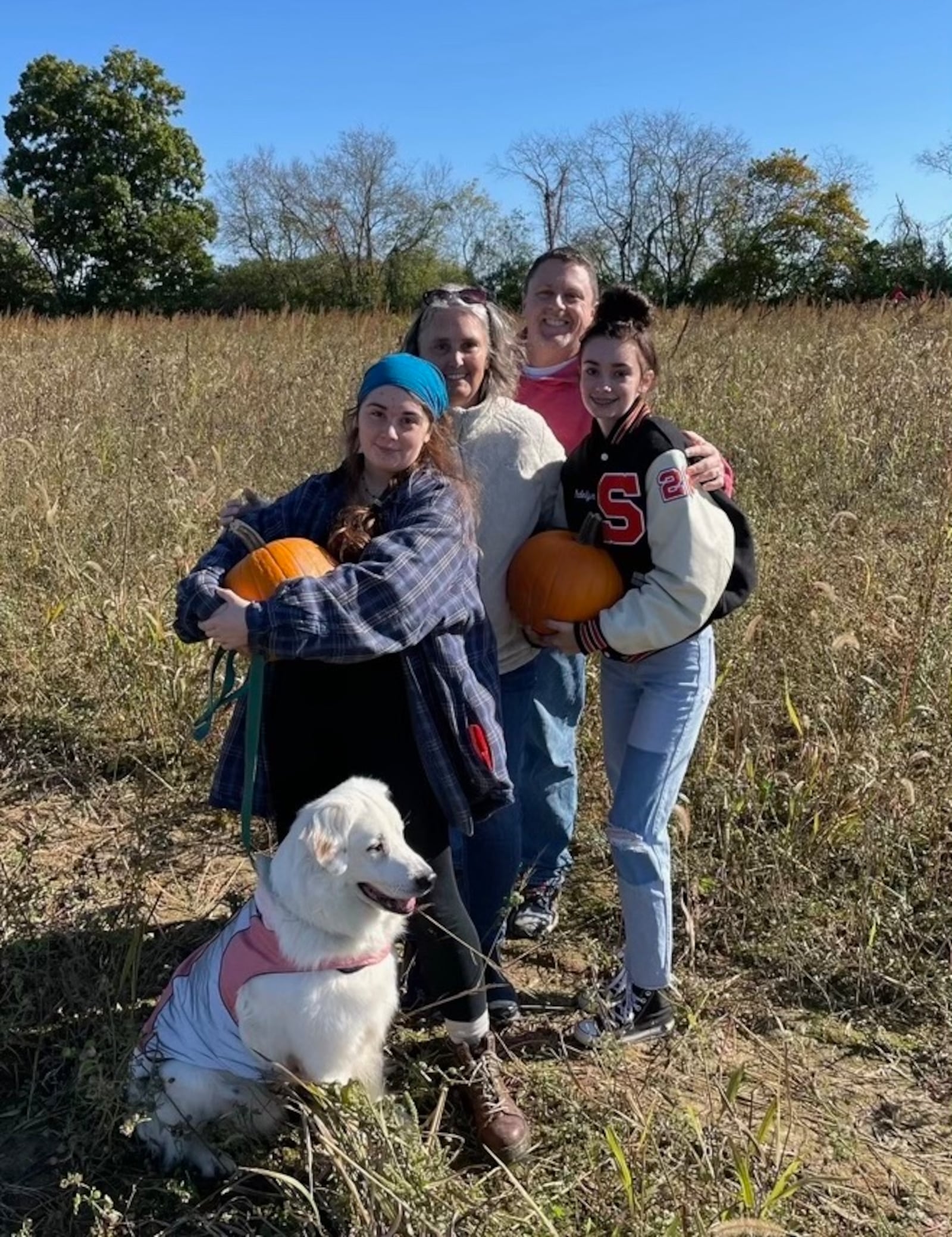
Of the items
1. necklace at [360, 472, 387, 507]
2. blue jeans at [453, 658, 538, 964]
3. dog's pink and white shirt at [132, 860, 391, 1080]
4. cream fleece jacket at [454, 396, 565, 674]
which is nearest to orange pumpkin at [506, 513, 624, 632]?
cream fleece jacket at [454, 396, 565, 674]

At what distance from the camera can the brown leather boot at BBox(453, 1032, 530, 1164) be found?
232cm

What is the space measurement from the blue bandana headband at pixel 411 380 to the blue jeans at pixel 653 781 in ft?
3.02

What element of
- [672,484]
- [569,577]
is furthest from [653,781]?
[672,484]

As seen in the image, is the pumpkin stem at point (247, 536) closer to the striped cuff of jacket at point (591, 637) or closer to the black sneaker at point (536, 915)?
the striped cuff of jacket at point (591, 637)

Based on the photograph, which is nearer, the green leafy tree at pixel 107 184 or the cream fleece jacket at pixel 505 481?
the cream fleece jacket at pixel 505 481

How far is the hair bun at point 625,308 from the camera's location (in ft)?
8.61

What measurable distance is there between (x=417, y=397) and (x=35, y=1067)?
6.63 ft

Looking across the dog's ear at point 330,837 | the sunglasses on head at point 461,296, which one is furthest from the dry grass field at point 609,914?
the sunglasses on head at point 461,296

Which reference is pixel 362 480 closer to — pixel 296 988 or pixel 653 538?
pixel 653 538

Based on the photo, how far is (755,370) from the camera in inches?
297

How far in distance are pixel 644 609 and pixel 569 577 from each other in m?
0.23

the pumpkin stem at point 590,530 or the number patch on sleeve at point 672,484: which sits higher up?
the number patch on sleeve at point 672,484

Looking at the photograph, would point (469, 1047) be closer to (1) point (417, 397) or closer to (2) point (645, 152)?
(1) point (417, 397)

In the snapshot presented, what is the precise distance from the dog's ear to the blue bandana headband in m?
1.01
